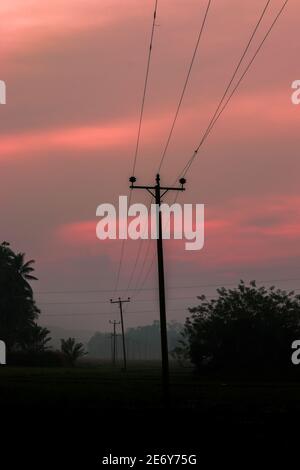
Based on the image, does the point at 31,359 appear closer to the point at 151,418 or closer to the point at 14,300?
the point at 14,300

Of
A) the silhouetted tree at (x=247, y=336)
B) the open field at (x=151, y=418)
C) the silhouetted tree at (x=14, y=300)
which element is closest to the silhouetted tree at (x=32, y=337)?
the silhouetted tree at (x=14, y=300)

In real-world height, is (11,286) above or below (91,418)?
above

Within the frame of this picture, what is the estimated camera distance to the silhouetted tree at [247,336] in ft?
287

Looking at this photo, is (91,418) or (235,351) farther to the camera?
(235,351)

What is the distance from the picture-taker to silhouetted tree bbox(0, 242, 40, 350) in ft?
443

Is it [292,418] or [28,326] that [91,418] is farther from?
[28,326]

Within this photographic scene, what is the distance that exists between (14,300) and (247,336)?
58101mm

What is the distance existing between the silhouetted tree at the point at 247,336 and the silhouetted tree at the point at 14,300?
45391 mm

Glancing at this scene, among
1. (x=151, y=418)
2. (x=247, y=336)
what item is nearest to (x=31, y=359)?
(x=247, y=336)

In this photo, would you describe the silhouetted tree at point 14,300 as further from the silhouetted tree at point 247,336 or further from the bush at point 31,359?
the silhouetted tree at point 247,336
